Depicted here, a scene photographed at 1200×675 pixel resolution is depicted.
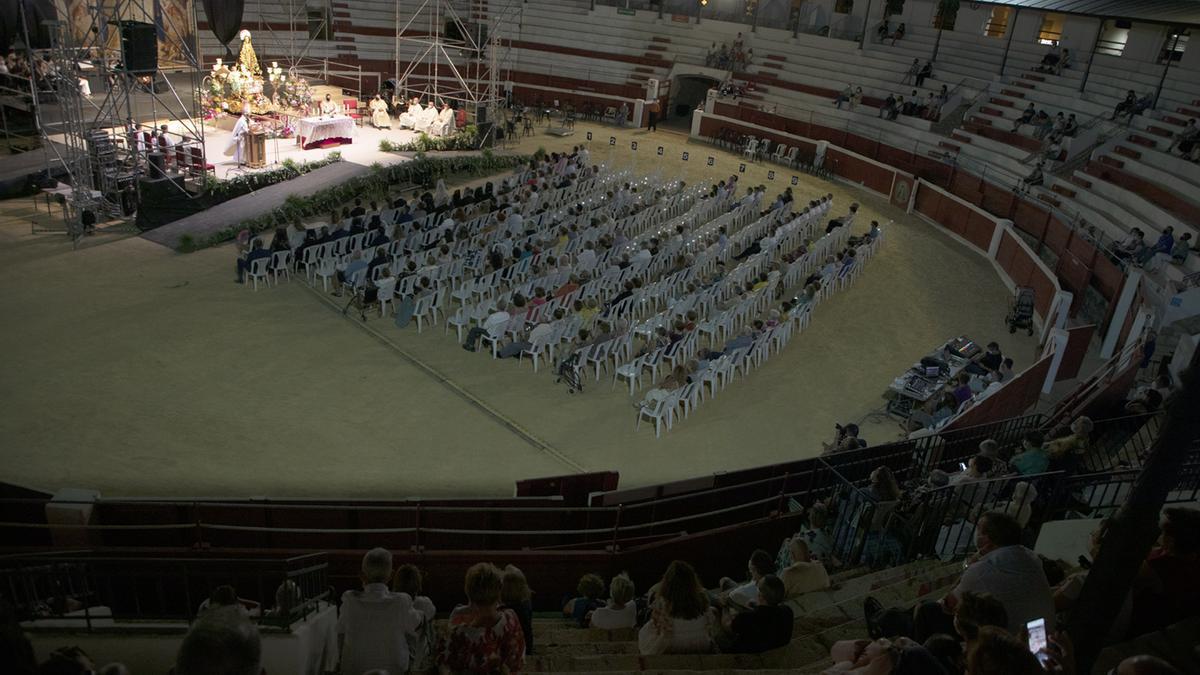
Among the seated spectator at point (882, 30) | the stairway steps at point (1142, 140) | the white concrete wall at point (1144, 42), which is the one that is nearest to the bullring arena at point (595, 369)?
the stairway steps at point (1142, 140)

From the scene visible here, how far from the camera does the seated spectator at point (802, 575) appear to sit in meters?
7.41

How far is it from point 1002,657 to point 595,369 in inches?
413

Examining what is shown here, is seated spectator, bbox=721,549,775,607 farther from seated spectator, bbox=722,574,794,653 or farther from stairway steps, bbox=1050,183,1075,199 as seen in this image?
stairway steps, bbox=1050,183,1075,199

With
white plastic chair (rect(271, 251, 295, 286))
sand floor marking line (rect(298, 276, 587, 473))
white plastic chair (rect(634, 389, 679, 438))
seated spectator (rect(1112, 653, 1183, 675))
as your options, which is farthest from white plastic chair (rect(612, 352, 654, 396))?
seated spectator (rect(1112, 653, 1183, 675))

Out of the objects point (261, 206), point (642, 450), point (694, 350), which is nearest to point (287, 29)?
point (261, 206)

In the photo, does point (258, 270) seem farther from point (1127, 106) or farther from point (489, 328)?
point (1127, 106)

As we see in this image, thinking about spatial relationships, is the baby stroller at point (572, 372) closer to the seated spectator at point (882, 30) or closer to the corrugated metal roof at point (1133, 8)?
the corrugated metal roof at point (1133, 8)

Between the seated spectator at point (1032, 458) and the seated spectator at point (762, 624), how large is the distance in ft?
15.7

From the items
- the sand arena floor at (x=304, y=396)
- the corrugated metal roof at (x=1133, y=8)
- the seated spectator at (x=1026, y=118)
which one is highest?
the corrugated metal roof at (x=1133, y=8)

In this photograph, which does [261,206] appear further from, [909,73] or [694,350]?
[909,73]

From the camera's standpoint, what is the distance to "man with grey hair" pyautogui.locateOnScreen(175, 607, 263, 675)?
341 cm

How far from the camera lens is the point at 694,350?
1558 centimetres

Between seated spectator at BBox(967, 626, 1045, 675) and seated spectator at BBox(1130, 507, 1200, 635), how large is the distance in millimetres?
2579

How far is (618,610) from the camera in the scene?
7062 millimetres
